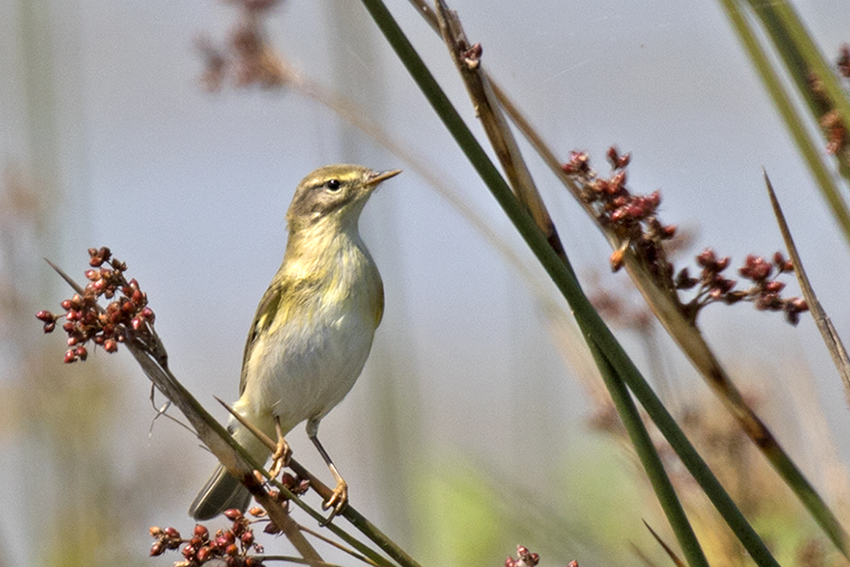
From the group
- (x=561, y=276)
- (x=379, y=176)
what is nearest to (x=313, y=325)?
(x=379, y=176)

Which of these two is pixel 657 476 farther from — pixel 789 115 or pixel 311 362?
pixel 311 362

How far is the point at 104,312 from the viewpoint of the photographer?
4.50 ft

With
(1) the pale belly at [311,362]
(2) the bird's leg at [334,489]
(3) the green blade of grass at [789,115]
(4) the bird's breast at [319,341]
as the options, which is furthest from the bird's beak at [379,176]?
(3) the green blade of grass at [789,115]

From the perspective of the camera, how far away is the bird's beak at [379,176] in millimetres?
2862

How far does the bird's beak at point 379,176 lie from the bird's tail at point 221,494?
0.88 meters

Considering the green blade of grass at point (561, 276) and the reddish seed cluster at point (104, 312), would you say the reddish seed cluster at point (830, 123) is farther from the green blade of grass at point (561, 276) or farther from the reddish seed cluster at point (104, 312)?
the reddish seed cluster at point (104, 312)

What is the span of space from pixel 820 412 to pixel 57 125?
2.04m

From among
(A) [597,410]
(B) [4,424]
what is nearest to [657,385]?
(A) [597,410]

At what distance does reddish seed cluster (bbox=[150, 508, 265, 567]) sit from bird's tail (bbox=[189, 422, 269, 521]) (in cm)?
144

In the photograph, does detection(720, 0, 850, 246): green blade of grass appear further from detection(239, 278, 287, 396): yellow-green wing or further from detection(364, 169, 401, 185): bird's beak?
detection(239, 278, 287, 396): yellow-green wing

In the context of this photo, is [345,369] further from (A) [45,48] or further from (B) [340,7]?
(A) [45,48]

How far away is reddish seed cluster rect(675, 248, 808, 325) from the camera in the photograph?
1398 millimetres

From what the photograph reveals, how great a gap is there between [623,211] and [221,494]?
207 centimetres

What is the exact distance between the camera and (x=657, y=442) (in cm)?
211
